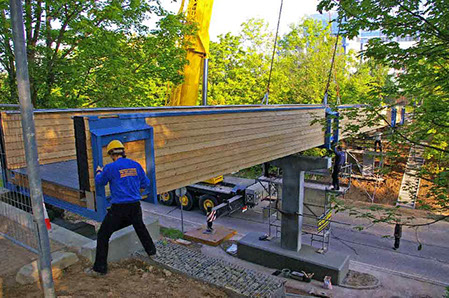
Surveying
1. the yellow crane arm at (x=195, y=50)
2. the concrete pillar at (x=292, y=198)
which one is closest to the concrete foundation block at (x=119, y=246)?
the concrete pillar at (x=292, y=198)

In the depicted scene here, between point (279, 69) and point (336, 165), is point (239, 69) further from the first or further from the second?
point (336, 165)

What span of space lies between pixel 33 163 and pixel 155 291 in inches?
102

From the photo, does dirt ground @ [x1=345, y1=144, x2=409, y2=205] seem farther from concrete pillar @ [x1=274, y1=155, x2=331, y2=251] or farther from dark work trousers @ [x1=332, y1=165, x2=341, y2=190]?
concrete pillar @ [x1=274, y1=155, x2=331, y2=251]

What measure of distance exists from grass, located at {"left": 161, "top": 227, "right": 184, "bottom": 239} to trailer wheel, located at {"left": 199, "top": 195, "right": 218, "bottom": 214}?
2.57 metres

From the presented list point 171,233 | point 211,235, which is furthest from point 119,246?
point 211,235

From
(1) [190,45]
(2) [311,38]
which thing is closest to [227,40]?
(2) [311,38]

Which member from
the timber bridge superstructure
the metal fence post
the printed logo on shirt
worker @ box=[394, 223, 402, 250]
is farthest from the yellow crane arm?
the metal fence post

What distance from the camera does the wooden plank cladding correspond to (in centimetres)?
525

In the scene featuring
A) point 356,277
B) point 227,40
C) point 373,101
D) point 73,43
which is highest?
point 227,40

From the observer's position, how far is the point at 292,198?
11125mm

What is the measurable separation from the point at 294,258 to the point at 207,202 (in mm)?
6089

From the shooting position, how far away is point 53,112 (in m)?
6.61

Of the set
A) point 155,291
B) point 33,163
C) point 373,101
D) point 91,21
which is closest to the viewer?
point 33,163

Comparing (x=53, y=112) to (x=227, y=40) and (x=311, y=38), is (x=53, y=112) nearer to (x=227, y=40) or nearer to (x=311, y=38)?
(x=227, y=40)
